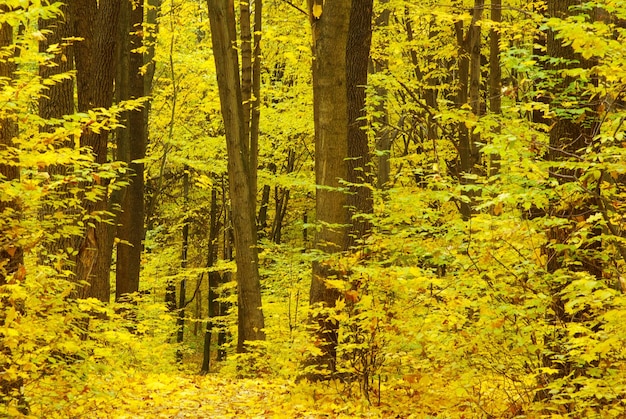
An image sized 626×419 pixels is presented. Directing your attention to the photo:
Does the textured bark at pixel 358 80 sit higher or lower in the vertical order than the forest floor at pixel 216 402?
higher

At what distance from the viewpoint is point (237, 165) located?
12.4 metres

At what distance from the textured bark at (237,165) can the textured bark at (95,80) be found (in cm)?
191

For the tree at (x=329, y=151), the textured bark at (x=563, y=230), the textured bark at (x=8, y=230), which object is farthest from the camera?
the tree at (x=329, y=151)

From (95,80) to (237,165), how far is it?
292cm

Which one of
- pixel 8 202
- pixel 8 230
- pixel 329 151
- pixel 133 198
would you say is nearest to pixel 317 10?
pixel 329 151

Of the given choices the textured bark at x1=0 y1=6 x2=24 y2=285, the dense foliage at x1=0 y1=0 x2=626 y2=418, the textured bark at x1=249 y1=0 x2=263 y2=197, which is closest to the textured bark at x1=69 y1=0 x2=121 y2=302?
the dense foliage at x1=0 y1=0 x2=626 y2=418

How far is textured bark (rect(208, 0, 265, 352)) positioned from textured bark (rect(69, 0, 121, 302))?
1.91 meters

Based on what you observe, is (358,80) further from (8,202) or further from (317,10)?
(8,202)

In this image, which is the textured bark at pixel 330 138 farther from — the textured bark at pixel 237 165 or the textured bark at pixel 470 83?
the textured bark at pixel 237 165

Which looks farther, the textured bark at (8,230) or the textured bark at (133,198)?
the textured bark at (133,198)

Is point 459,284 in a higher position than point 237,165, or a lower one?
lower

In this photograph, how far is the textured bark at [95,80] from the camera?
10445mm

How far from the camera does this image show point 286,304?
16406 mm

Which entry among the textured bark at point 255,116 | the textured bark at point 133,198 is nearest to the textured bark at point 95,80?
the textured bark at point 133,198
